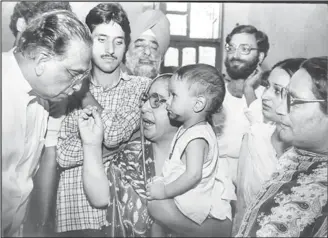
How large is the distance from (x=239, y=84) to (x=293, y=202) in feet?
1.98

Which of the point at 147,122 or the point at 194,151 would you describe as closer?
the point at 194,151

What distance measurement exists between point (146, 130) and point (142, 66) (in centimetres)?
31

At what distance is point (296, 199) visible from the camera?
6.07 ft

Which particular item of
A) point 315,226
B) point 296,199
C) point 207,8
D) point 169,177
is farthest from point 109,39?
point 315,226

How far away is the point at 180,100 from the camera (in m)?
1.83

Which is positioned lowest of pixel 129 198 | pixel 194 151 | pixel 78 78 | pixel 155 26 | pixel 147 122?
pixel 129 198

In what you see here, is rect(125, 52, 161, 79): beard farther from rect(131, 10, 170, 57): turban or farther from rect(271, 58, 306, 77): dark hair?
rect(271, 58, 306, 77): dark hair

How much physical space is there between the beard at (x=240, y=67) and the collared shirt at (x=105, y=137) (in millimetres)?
392

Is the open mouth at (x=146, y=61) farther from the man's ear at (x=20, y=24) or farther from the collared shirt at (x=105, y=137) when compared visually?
the man's ear at (x=20, y=24)

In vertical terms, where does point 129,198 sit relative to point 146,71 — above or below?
below

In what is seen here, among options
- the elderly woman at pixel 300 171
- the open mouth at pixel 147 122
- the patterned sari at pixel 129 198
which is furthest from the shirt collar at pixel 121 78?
the elderly woman at pixel 300 171

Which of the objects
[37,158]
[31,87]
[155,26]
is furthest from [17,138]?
[155,26]

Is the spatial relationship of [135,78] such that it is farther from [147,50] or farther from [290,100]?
[290,100]

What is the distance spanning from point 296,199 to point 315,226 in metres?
0.15
